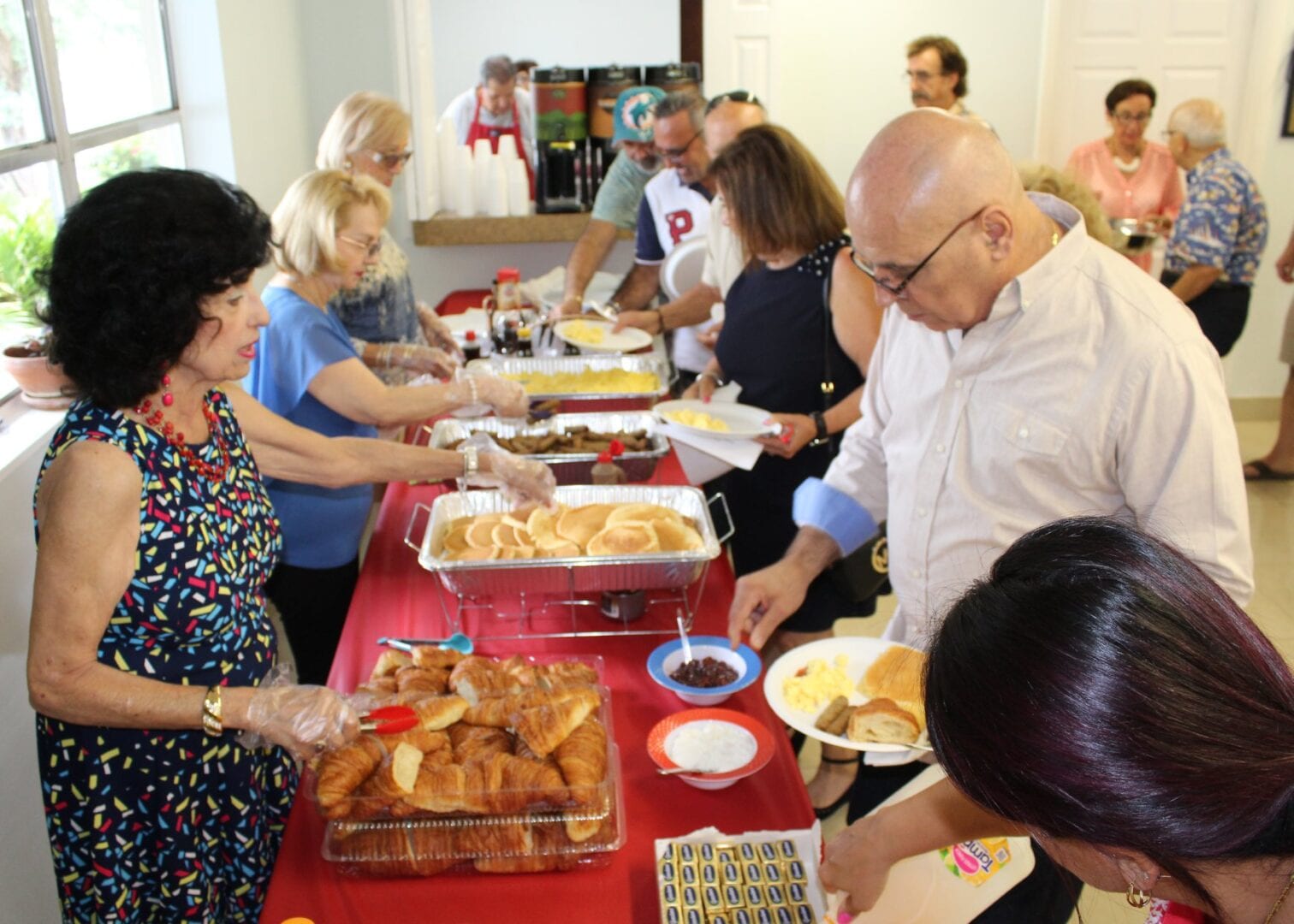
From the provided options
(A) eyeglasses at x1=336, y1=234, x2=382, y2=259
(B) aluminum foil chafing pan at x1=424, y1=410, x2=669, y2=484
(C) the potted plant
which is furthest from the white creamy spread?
(C) the potted plant

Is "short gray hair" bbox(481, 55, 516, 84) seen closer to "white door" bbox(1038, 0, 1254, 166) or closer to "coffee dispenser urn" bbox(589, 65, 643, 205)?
"coffee dispenser urn" bbox(589, 65, 643, 205)

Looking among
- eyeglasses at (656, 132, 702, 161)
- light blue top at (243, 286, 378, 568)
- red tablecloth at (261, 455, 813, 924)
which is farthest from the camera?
eyeglasses at (656, 132, 702, 161)

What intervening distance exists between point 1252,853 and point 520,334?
3.10m

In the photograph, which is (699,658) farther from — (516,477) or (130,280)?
(130,280)

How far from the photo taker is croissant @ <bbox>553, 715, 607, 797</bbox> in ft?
4.27

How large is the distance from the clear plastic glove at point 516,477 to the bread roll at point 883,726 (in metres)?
0.88

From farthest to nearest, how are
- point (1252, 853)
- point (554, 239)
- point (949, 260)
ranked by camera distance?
1. point (554, 239)
2. point (949, 260)
3. point (1252, 853)

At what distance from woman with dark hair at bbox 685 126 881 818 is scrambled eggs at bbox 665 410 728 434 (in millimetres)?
125

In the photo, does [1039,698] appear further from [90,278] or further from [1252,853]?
[90,278]

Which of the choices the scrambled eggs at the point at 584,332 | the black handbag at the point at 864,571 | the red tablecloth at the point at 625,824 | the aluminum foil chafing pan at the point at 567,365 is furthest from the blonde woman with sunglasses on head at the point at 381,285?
the black handbag at the point at 864,571

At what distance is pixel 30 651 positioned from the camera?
138cm

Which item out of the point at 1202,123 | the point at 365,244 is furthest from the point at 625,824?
the point at 1202,123

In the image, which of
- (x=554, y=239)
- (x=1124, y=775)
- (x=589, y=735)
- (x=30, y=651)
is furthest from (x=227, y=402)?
(x=554, y=239)

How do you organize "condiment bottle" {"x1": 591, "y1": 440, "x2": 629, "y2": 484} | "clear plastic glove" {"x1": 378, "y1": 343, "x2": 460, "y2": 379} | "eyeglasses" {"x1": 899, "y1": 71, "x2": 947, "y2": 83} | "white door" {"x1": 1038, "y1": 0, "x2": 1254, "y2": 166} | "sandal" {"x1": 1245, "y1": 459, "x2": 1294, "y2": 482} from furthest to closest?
"white door" {"x1": 1038, "y1": 0, "x2": 1254, "y2": 166}
"sandal" {"x1": 1245, "y1": 459, "x2": 1294, "y2": 482}
"eyeglasses" {"x1": 899, "y1": 71, "x2": 947, "y2": 83}
"clear plastic glove" {"x1": 378, "y1": 343, "x2": 460, "y2": 379}
"condiment bottle" {"x1": 591, "y1": 440, "x2": 629, "y2": 484}
